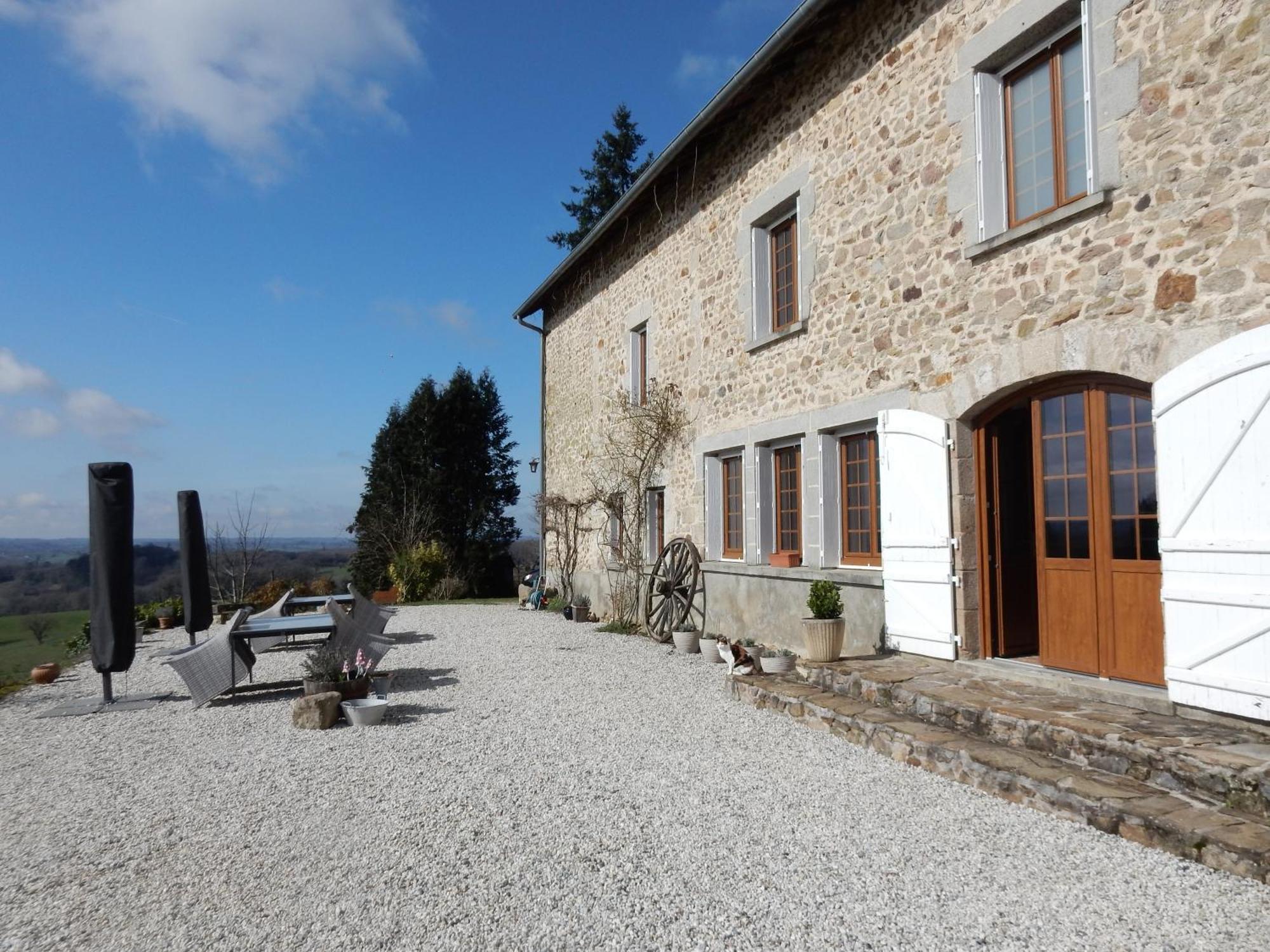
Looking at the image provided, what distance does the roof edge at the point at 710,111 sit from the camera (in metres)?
6.56

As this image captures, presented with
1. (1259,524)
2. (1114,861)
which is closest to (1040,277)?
(1259,524)

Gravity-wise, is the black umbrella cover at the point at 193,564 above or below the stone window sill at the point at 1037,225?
below

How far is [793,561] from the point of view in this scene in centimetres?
770

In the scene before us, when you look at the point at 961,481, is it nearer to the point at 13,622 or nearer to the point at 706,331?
the point at 706,331

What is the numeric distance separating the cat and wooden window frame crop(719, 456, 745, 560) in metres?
2.08

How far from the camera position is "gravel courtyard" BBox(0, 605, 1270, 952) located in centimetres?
257

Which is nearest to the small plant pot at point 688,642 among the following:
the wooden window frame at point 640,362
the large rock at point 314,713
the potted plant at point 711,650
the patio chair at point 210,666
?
the potted plant at point 711,650

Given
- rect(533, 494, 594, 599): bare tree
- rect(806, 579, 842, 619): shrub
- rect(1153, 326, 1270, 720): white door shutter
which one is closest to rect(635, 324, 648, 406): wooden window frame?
rect(533, 494, 594, 599): bare tree

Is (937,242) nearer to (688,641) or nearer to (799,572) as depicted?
(799,572)

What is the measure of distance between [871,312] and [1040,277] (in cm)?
161

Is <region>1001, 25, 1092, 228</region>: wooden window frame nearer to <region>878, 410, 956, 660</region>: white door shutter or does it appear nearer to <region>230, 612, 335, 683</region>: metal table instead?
<region>878, 410, 956, 660</region>: white door shutter

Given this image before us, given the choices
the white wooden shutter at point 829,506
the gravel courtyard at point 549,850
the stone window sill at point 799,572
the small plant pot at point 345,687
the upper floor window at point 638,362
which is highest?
the upper floor window at point 638,362

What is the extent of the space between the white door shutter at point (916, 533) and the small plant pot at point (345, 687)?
12.9ft

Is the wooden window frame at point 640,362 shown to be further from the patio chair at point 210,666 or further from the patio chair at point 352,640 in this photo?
the patio chair at point 210,666
